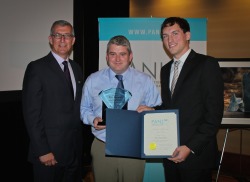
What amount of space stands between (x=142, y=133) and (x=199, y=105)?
0.49m

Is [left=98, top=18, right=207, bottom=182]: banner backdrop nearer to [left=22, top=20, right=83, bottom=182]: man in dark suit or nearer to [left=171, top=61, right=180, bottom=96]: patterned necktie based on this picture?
[left=22, top=20, right=83, bottom=182]: man in dark suit

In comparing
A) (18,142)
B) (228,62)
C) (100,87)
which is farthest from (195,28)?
(18,142)

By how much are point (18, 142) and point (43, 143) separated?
831mm

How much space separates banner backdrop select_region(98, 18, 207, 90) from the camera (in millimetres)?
3445

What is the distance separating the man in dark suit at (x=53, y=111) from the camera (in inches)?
96.5

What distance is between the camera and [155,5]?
5762 millimetres

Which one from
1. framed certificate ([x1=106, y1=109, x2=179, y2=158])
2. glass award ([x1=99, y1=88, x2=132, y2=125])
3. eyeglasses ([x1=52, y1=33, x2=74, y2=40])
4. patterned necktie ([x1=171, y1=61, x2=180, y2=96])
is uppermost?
eyeglasses ([x1=52, y1=33, x2=74, y2=40])

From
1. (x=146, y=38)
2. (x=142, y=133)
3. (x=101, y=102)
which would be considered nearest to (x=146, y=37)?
(x=146, y=38)

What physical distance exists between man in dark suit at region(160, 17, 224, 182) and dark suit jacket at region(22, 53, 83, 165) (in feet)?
3.03

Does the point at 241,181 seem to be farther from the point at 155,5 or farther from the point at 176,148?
the point at 155,5

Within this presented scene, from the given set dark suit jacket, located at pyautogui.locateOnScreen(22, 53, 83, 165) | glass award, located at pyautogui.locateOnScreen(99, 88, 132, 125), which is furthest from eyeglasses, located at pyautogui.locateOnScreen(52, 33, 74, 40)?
glass award, located at pyautogui.locateOnScreen(99, 88, 132, 125)

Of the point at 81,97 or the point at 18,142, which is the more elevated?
the point at 81,97

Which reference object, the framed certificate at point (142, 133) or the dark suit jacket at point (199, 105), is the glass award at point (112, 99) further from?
the dark suit jacket at point (199, 105)

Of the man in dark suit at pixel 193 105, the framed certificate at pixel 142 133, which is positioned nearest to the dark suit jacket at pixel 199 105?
the man in dark suit at pixel 193 105
